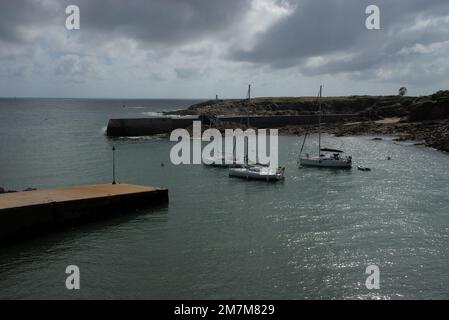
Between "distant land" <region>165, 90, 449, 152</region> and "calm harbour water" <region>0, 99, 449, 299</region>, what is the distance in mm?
27429

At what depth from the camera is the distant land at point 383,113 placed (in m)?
114

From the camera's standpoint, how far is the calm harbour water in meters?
27.7

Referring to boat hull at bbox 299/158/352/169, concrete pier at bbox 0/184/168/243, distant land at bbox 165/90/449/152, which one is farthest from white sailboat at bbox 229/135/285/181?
concrete pier at bbox 0/184/168/243

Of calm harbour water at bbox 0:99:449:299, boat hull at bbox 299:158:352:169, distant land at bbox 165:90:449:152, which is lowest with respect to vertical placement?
calm harbour water at bbox 0:99:449:299

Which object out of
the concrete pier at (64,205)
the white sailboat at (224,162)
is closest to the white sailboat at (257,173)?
the white sailboat at (224,162)

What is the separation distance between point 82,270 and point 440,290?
2182 cm

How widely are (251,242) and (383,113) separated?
442 ft

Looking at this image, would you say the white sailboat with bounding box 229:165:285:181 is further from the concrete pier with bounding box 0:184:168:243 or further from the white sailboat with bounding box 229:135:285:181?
the concrete pier with bounding box 0:184:168:243

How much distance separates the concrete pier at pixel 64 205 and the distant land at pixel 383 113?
36072 millimetres

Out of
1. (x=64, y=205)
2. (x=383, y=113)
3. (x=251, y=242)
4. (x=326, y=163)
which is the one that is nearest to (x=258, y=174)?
(x=326, y=163)

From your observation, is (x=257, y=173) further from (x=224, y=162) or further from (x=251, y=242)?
(x=251, y=242)

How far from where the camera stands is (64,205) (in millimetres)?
39500

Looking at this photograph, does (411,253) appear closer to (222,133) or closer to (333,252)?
(333,252)

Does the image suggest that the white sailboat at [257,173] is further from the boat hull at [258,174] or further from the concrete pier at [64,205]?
the concrete pier at [64,205]
